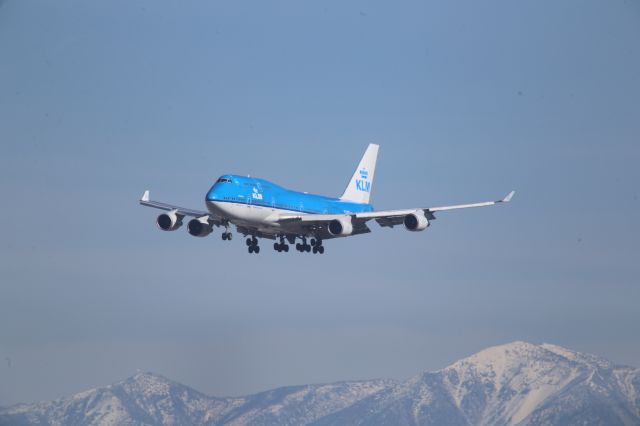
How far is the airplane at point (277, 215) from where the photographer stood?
326 feet

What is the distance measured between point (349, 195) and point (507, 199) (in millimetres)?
30857

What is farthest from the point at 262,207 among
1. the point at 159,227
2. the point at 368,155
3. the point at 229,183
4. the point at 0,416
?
the point at 0,416

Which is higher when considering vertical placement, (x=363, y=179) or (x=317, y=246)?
(x=363, y=179)

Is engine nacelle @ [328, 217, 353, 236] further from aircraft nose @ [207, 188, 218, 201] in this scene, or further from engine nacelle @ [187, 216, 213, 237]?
aircraft nose @ [207, 188, 218, 201]

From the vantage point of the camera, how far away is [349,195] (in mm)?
126812

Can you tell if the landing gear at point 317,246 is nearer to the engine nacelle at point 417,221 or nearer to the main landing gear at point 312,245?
the main landing gear at point 312,245

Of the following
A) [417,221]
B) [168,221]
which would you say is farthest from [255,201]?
[417,221]

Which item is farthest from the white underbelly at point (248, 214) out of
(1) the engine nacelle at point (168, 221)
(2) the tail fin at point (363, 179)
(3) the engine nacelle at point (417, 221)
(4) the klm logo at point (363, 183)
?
(4) the klm logo at point (363, 183)

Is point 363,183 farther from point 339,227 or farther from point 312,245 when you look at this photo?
point 339,227

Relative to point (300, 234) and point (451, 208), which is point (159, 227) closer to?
point (300, 234)

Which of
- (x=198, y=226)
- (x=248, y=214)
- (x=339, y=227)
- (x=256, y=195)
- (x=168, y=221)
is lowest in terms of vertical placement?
(x=339, y=227)

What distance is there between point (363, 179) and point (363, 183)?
80cm

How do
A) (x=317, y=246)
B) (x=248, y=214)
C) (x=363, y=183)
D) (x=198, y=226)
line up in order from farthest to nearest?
(x=363, y=183)
(x=317, y=246)
(x=198, y=226)
(x=248, y=214)

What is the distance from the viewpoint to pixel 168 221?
107750 millimetres
